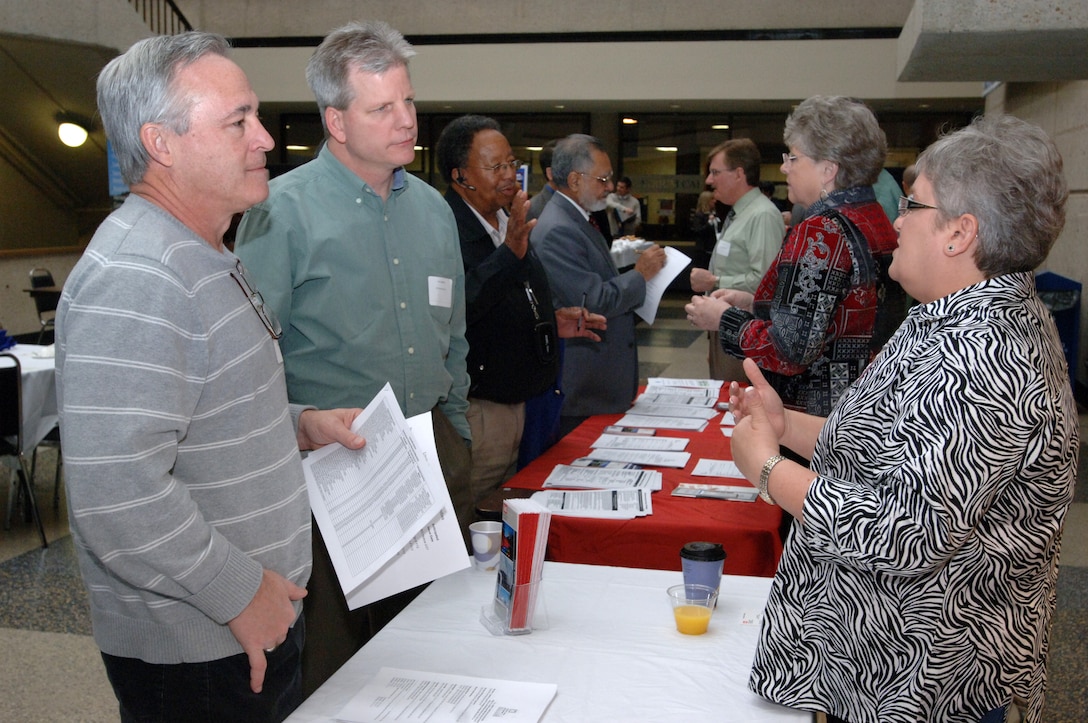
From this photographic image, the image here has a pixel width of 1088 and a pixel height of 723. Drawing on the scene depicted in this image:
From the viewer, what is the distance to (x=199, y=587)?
3.89 ft

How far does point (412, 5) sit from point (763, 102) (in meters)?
5.01

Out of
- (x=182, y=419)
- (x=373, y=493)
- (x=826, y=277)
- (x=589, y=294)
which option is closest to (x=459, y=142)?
(x=589, y=294)

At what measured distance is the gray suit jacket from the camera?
135 inches

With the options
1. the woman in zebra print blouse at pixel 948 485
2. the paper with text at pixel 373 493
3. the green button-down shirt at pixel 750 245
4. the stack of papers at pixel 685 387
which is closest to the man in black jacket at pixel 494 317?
the stack of papers at pixel 685 387

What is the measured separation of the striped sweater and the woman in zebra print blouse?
2.41ft

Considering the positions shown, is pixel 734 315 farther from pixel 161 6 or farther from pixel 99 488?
pixel 161 6

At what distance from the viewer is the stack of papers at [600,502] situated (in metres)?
2.26

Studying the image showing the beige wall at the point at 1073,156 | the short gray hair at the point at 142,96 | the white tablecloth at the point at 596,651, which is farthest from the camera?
the beige wall at the point at 1073,156

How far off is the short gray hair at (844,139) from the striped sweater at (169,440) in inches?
66.1

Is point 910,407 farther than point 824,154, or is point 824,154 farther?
point 824,154

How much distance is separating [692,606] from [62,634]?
8.19 ft

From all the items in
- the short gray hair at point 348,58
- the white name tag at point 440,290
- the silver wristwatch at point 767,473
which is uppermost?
the short gray hair at point 348,58

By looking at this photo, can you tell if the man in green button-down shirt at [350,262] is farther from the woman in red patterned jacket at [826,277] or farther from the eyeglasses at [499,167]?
the woman in red patterned jacket at [826,277]

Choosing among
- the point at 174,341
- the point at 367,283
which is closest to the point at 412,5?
the point at 367,283
